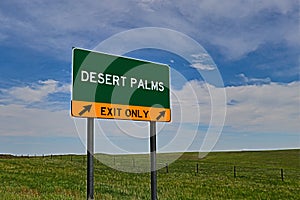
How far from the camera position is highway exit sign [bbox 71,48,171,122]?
24.6 feet

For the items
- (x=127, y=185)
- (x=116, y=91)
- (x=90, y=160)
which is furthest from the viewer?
(x=127, y=185)

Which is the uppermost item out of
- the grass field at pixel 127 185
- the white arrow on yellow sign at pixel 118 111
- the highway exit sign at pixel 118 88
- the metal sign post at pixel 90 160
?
the highway exit sign at pixel 118 88

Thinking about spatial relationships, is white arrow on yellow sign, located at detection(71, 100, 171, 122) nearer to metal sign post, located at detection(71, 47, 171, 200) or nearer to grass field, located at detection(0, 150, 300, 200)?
metal sign post, located at detection(71, 47, 171, 200)

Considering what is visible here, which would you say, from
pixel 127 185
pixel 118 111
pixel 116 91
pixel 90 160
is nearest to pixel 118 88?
pixel 116 91

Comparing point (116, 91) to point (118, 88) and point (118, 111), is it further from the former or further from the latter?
point (118, 111)

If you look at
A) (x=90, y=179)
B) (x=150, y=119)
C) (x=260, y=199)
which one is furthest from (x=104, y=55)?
(x=260, y=199)

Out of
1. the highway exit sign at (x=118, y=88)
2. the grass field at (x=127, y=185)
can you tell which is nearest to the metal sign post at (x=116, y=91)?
the highway exit sign at (x=118, y=88)

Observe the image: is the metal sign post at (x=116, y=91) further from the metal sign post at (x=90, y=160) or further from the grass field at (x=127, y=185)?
the grass field at (x=127, y=185)

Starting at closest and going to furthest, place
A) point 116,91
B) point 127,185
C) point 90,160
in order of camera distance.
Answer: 1. point 90,160
2. point 116,91
3. point 127,185

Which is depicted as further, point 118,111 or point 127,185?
point 127,185

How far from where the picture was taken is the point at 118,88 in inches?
324

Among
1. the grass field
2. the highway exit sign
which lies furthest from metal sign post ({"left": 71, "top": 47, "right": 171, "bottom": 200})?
the grass field

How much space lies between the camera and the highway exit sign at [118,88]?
7.49m

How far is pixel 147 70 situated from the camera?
886 centimetres
